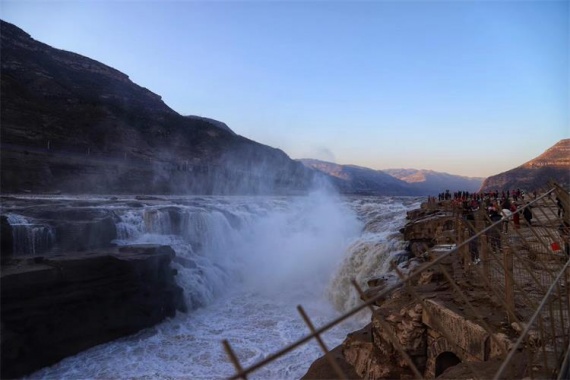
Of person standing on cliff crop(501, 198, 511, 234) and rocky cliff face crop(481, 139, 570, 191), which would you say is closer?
person standing on cliff crop(501, 198, 511, 234)

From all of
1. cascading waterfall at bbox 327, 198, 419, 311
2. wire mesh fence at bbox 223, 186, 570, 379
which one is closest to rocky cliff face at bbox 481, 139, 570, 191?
cascading waterfall at bbox 327, 198, 419, 311

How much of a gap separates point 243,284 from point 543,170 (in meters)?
31.2

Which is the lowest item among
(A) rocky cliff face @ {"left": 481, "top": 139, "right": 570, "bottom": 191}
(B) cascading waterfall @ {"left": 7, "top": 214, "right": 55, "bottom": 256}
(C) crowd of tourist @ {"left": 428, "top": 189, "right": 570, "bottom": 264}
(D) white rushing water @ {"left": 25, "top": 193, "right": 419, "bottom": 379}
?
(D) white rushing water @ {"left": 25, "top": 193, "right": 419, "bottom": 379}

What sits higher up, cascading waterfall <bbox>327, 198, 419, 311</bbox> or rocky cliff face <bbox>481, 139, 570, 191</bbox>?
rocky cliff face <bbox>481, 139, 570, 191</bbox>

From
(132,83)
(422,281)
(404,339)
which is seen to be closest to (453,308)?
(404,339)

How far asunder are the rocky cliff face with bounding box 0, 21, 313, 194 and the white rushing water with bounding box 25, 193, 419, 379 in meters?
17.9

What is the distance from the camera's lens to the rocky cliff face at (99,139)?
36.1 meters

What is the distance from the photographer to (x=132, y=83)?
292 feet

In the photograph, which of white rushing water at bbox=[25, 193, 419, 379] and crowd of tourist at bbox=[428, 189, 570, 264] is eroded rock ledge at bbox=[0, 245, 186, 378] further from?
crowd of tourist at bbox=[428, 189, 570, 264]

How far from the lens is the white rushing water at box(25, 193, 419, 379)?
10398mm

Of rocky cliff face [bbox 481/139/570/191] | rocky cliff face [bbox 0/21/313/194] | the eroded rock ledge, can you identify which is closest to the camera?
the eroded rock ledge

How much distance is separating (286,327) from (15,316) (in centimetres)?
806

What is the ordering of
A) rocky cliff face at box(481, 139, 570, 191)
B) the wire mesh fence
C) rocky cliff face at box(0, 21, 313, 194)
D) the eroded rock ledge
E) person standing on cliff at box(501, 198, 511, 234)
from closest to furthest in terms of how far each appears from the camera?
the wire mesh fence
person standing on cliff at box(501, 198, 511, 234)
the eroded rock ledge
rocky cliff face at box(481, 139, 570, 191)
rocky cliff face at box(0, 21, 313, 194)

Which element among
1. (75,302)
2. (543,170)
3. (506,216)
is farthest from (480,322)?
(543,170)
